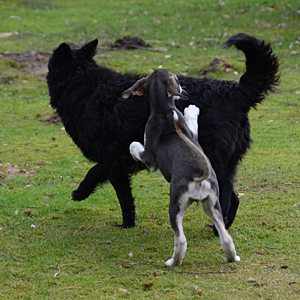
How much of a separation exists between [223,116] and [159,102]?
747 millimetres

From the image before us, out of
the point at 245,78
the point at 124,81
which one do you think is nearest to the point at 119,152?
the point at 124,81

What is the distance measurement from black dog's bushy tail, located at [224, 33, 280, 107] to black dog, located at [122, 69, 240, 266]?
0.64 m

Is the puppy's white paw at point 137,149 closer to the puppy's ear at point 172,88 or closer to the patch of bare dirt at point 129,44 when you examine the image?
the puppy's ear at point 172,88

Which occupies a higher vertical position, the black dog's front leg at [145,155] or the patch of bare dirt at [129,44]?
the black dog's front leg at [145,155]

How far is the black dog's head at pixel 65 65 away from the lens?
5.63 meters

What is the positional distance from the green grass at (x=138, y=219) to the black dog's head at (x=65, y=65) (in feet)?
5.24

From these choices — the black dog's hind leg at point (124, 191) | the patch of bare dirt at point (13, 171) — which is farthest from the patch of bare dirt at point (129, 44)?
the black dog's hind leg at point (124, 191)

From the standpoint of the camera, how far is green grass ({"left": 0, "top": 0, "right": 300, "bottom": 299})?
354 cm

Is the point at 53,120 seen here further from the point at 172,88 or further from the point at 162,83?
the point at 172,88

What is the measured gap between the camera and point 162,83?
171 inches

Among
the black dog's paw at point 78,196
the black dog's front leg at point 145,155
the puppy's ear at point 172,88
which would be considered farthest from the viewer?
the black dog's paw at point 78,196

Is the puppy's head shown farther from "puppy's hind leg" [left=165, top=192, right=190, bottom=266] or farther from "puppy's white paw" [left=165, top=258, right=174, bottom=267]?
"puppy's white paw" [left=165, top=258, right=174, bottom=267]

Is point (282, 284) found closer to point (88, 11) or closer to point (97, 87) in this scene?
point (97, 87)

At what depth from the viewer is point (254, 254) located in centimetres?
411
